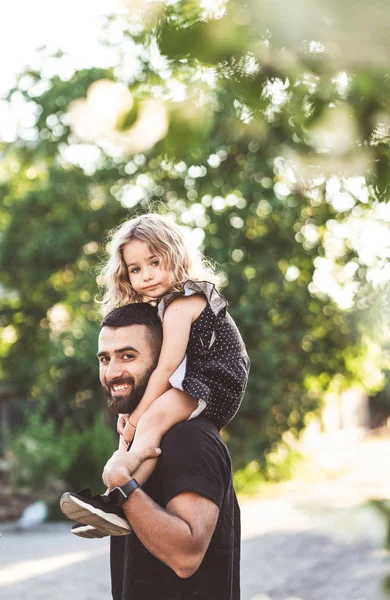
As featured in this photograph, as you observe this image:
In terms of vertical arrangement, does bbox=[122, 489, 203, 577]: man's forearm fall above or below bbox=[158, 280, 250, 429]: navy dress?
below

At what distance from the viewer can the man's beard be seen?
2221mm

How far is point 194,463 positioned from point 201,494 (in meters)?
0.08

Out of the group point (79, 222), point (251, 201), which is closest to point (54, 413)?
point (79, 222)

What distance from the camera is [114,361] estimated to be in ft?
7.20

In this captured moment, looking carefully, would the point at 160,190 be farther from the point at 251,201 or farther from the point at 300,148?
the point at 300,148

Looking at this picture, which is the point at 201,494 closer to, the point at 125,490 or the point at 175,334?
the point at 125,490

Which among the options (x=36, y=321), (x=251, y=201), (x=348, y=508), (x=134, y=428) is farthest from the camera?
(x=36, y=321)

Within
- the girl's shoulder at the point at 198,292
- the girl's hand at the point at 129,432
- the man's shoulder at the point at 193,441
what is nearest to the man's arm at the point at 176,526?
the man's shoulder at the point at 193,441

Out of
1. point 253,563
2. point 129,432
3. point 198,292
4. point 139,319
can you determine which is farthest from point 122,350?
point 253,563

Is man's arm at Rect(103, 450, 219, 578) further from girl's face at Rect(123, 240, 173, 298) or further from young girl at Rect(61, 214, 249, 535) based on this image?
girl's face at Rect(123, 240, 173, 298)

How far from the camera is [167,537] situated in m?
1.84

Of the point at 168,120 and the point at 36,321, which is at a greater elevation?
the point at 36,321

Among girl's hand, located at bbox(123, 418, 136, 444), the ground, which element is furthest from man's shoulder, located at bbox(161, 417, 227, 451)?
the ground

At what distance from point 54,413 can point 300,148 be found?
11.7 meters
